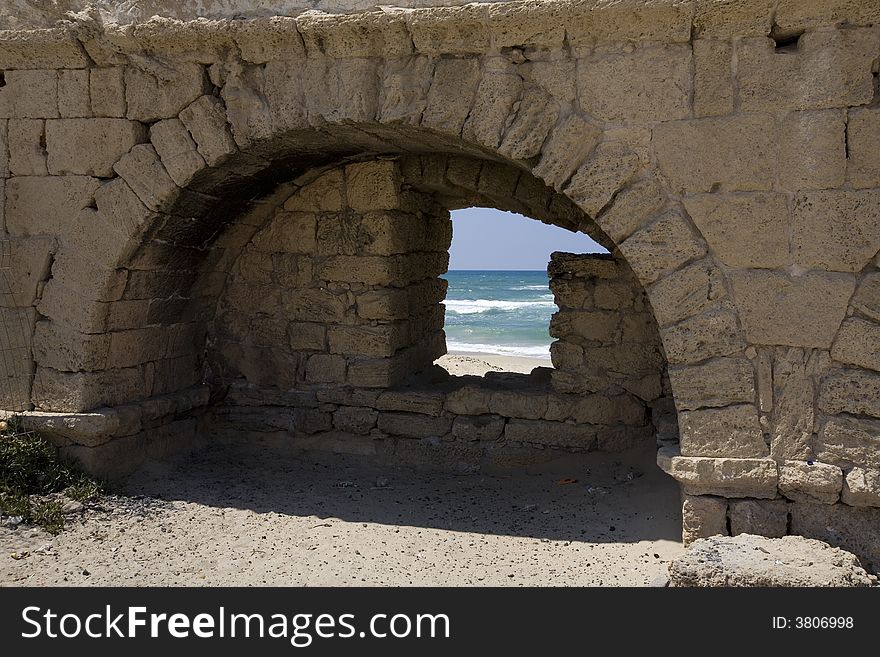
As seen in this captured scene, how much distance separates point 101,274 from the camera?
4801 millimetres

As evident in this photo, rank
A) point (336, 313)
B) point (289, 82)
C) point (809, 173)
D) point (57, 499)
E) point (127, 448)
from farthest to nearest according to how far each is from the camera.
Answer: point (336, 313), point (127, 448), point (57, 499), point (289, 82), point (809, 173)

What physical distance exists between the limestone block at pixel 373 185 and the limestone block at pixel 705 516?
2.85 metres

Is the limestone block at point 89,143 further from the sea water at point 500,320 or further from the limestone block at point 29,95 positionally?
the sea water at point 500,320

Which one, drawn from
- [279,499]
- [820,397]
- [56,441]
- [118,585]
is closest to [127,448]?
[56,441]

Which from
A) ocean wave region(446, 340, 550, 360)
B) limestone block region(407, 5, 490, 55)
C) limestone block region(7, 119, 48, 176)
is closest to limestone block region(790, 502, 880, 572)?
limestone block region(407, 5, 490, 55)

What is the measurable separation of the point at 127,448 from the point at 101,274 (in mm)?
1160

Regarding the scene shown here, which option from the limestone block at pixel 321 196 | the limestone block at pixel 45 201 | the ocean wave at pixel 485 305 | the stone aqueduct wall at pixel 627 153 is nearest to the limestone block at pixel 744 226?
the stone aqueduct wall at pixel 627 153

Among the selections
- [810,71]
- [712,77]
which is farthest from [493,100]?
[810,71]

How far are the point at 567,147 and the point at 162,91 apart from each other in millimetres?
2349

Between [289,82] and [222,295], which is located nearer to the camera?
[289,82]

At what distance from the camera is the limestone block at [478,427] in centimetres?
553

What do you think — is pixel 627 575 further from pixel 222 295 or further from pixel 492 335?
pixel 492 335

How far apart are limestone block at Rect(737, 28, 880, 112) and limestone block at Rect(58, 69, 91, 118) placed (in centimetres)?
363

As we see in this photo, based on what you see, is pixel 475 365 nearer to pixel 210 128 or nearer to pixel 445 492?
pixel 445 492
